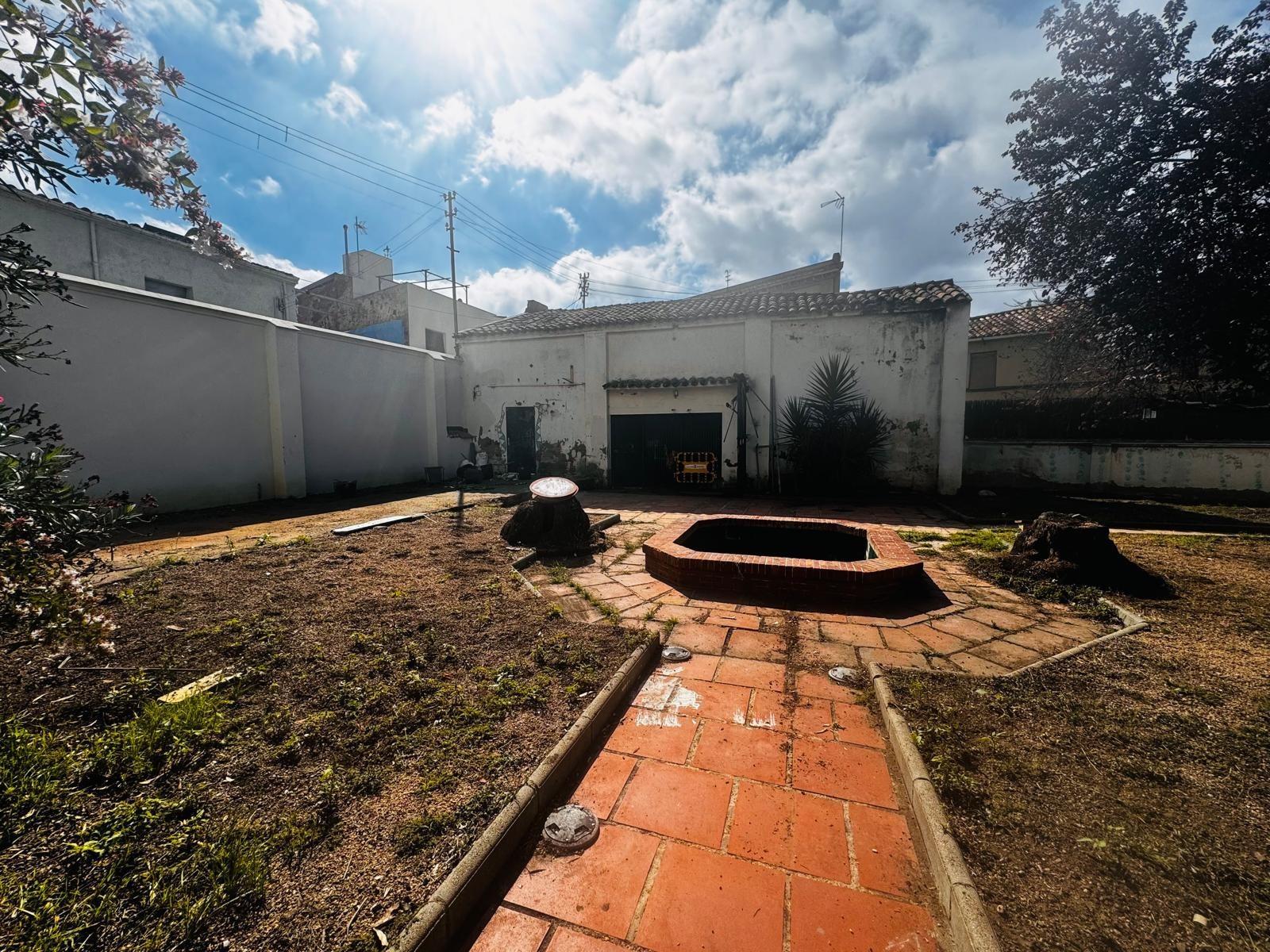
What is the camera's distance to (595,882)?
1593 mm

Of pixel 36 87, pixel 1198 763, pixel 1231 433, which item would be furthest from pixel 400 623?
pixel 1231 433

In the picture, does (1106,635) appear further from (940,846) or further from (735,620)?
(940,846)

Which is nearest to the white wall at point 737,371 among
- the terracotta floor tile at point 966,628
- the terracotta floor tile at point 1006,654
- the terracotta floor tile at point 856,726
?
the terracotta floor tile at point 966,628

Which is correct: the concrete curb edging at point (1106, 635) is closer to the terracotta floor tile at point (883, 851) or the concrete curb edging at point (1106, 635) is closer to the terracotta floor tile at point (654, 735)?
the terracotta floor tile at point (883, 851)

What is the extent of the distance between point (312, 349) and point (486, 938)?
11.8 m

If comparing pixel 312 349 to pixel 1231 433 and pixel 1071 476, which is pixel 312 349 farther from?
pixel 1231 433

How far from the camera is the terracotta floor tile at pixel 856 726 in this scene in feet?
7.54

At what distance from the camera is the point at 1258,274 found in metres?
7.80

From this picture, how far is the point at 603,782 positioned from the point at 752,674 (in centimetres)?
123

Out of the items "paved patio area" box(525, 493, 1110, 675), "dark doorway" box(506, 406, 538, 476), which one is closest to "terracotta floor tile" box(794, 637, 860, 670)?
"paved patio area" box(525, 493, 1110, 675)

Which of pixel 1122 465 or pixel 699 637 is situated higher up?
pixel 1122 465

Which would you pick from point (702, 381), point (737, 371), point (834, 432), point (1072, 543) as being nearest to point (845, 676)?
point (1072, 543)

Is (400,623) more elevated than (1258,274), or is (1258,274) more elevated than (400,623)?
(1258,274)

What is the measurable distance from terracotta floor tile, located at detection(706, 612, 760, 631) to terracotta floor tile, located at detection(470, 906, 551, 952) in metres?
2.41
